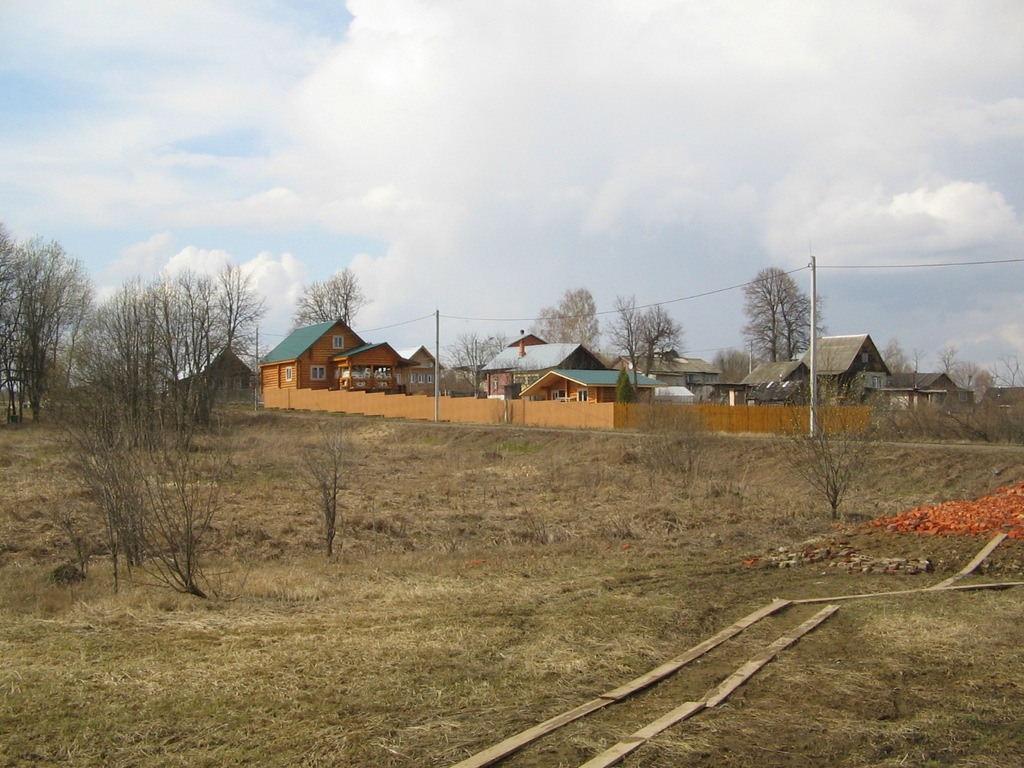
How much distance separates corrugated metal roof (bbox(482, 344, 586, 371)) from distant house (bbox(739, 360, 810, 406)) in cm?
1396

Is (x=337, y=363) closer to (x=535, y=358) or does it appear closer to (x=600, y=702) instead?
(x=535, y=358)

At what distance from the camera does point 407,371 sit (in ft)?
244

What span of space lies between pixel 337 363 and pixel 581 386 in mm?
21518

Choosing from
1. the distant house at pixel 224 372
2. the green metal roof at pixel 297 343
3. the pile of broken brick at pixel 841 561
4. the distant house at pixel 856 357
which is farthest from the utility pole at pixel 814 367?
the green metal roof at pixel 297 343

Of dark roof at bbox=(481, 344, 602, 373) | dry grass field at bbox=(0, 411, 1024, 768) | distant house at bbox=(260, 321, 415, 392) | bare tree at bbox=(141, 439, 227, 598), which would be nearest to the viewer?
dry grass field at bbox=(0, 411, 1024, 768)

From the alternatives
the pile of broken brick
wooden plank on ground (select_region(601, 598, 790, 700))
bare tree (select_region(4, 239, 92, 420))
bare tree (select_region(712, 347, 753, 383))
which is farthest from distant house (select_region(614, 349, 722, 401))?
wooden plank on ground (select_region(601, 598, 790, 700))

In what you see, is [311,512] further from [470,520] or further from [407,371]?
[407,371]

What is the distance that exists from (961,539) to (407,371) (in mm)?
64010

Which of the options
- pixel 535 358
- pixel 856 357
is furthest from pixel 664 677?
pixel 535 358

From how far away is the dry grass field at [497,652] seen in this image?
5.21m

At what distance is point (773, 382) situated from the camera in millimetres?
62750

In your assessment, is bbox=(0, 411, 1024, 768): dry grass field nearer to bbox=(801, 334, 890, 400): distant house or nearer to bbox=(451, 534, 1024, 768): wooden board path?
bbox=(451, 534, 1024, 768): wooden board path

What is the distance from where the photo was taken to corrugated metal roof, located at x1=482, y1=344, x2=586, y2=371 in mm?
70688

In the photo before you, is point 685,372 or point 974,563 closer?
point 974,563
